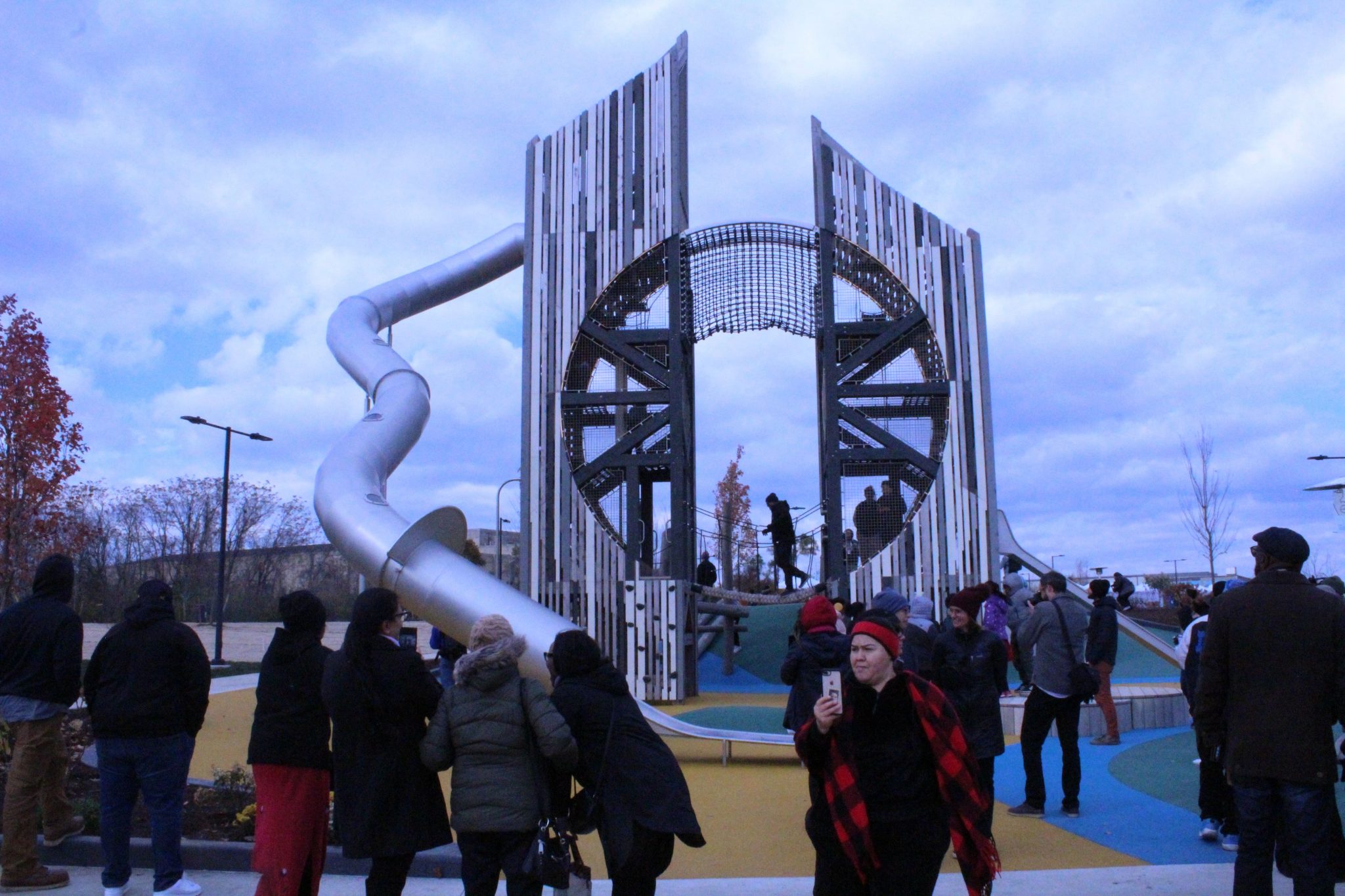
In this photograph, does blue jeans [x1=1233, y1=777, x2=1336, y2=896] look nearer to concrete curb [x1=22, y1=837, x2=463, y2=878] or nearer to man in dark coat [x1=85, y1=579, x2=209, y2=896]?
concrete curb [x1=22, y1=837, x2=463, y2=878]

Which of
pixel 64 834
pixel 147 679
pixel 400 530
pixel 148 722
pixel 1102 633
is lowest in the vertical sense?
pixel 64 834

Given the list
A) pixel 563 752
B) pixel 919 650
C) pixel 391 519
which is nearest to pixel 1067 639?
pixel 919 650

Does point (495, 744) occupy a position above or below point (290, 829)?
above

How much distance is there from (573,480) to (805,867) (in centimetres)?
1188

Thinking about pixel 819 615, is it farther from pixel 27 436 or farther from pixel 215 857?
pixel 27 436

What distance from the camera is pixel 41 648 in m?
6.65

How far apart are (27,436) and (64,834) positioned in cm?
1491

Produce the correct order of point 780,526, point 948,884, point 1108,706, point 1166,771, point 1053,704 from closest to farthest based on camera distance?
point 948,884 → point 1053,704 → point 1166,771 → point 1108,706 → point 780,526

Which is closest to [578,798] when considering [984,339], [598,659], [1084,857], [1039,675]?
[598,659]

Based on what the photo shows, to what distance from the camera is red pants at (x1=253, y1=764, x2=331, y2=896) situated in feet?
17.2

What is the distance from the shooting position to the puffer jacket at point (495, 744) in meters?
4.63

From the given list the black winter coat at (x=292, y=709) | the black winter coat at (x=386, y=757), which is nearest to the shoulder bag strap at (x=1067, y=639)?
the black winter coat at (x=386, y=757)

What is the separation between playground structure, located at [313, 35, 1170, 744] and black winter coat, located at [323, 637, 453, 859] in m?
12.2

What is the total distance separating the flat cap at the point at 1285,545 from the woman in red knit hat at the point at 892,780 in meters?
1.98
